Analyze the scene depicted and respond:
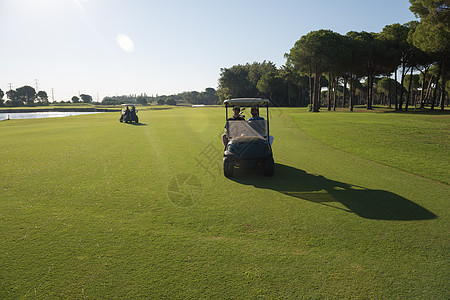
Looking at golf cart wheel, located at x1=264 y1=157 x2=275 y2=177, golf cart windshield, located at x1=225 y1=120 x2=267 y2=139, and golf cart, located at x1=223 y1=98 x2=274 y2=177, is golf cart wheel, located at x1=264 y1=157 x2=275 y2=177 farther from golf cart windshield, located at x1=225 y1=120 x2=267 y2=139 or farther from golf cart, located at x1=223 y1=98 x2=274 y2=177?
golf cart windshield, located at x1=225 y1=120 x2=267 y2=139

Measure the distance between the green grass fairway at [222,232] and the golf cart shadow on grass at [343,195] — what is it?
3 centimetres

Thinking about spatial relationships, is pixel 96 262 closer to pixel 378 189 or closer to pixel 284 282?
pixel 284 282


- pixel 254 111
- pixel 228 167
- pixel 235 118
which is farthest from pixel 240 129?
pixel 228 167

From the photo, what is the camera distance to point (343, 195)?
5625mm

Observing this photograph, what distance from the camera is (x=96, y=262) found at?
321 centimetres

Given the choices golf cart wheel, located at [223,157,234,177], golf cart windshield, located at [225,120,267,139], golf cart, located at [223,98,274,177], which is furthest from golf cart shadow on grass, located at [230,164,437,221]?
golf cart windshield, located at [225,120,267,139]

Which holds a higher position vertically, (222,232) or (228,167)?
(228,167)

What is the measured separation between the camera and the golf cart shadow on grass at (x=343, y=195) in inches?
183

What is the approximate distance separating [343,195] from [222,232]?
3.17 metres

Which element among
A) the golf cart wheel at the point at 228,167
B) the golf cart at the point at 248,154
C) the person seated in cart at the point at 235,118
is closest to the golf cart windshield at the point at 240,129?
the golf cart at the point at 248,154

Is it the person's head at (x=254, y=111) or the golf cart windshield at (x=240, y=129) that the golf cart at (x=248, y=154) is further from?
the person's head at (x=254, y=111)


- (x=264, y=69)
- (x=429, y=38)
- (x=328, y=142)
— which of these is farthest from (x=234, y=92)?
(x=328, y=142)

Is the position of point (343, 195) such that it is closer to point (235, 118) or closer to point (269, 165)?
point (269, 165)

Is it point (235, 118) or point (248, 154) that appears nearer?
point (248, 154)
